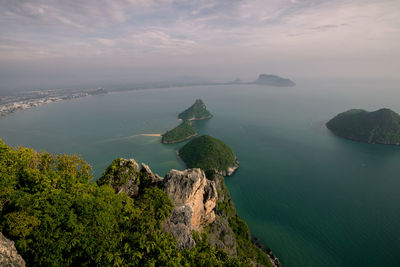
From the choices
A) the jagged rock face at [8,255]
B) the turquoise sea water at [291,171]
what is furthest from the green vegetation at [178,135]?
the jagged rock face at [8,255]

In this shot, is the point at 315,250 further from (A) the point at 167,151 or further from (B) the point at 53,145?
(B) the point at 53,145

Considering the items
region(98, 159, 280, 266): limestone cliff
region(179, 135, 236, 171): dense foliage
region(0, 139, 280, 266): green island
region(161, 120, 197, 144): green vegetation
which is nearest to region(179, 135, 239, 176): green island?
region(179, 135, 236, 171): dense foliage

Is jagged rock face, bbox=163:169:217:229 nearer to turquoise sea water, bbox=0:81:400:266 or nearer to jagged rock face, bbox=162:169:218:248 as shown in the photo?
jagged rock face, bbox=162:169:218:248

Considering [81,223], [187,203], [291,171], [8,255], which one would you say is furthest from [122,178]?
[291,171]

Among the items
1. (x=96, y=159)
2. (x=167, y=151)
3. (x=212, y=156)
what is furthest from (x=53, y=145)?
(x=212, y=156)

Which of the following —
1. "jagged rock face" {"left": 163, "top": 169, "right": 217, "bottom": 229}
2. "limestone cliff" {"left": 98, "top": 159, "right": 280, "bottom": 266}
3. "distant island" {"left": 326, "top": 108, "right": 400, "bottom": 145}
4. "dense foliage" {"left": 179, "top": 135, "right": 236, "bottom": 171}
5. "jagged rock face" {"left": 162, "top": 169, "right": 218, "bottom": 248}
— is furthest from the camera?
"distant island" {"left": 326, "top": 108, "right": 400, "bottom": 145}

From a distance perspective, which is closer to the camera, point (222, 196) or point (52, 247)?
point (52, 247)

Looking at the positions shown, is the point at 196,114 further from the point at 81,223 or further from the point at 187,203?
the point at 81,223
